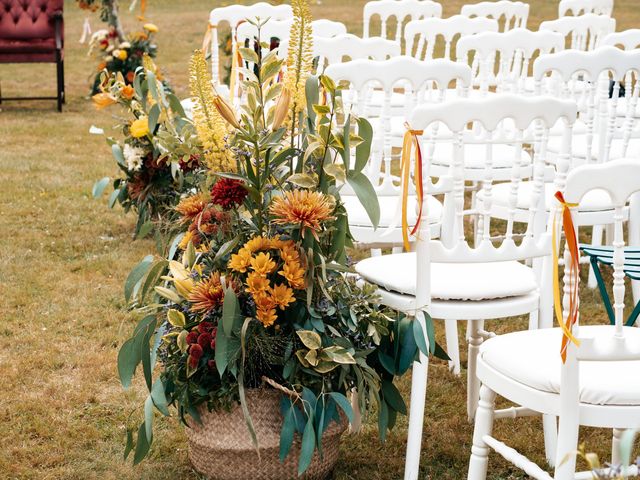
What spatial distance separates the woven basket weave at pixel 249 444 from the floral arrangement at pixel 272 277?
4 cm

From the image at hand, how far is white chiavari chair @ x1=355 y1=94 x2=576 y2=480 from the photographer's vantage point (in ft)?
8.00

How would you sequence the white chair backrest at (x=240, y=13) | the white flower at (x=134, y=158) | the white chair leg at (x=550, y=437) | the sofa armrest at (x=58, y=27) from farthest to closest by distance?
1. the sofa armrest at (x=58, y=27)
2. the white chair backrest at (x=240, y=13)
3. the white flower at (x=134, y=158)
4. the white chair leg at (x=550, y=437)

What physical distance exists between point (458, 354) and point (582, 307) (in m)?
0.95

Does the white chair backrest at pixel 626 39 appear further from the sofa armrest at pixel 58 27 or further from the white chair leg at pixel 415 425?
the sofa armrest at pixel 58 27

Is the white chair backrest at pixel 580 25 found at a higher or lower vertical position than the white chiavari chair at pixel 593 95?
higher

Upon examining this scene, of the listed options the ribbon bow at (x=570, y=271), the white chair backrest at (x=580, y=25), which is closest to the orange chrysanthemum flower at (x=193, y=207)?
the ribbon bow at (x=570, y=271)

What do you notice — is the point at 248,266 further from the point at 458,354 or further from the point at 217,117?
the point at 458,354

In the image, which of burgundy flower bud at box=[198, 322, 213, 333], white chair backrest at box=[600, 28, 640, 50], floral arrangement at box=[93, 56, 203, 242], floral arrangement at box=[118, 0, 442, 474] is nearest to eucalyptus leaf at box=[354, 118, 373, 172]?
floral arrangement at box=[118, 0, 442, 474]

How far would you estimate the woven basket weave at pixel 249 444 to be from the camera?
2.45m

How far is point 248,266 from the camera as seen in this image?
7.73ft

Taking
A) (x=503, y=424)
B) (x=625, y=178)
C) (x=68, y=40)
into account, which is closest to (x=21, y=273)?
(x=503, y=424)

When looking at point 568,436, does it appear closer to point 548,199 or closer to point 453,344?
point 453,344

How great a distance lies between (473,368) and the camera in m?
3.08

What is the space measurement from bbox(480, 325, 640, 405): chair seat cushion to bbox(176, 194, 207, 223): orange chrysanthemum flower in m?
0.76
